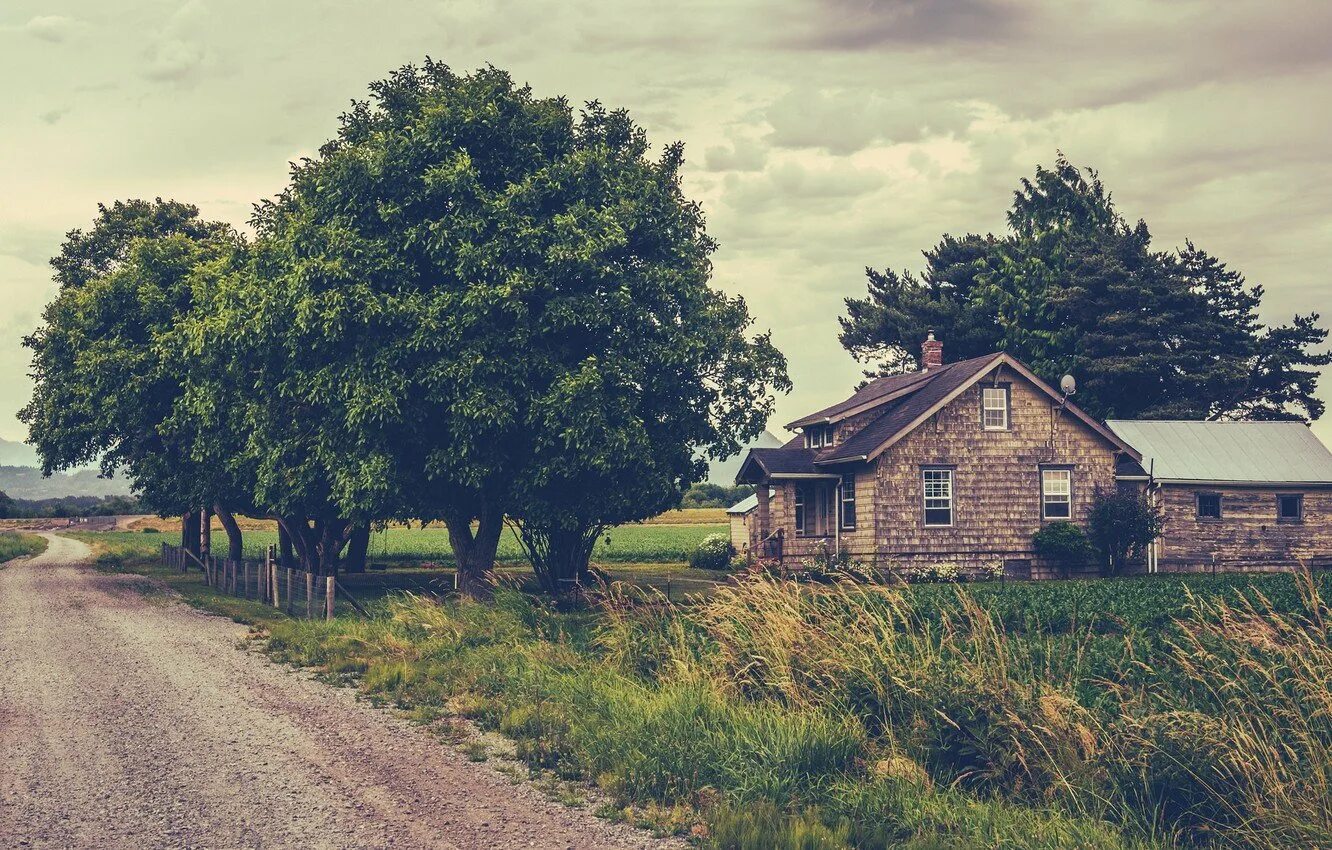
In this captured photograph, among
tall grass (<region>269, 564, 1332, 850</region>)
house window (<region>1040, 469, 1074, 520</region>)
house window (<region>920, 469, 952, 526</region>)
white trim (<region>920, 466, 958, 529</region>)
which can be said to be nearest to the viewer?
tall grass (<region>269, 564, 1332, 850</region>)

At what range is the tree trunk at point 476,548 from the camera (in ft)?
89.5

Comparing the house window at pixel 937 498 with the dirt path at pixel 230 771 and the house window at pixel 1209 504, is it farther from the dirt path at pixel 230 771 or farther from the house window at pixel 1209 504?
the dirt path at pixel 230 771

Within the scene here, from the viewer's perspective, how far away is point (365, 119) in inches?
1080

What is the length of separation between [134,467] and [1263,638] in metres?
39.2

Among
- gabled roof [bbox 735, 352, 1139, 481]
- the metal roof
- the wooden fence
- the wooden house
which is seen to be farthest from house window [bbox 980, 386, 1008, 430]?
the wooden fence

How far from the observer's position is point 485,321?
23.9m

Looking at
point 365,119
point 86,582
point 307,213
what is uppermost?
point 365,119

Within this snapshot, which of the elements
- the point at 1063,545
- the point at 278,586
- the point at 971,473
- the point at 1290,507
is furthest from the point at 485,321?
the point at 1290,507

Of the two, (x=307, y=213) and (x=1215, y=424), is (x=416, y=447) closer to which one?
(x=307, y=213)

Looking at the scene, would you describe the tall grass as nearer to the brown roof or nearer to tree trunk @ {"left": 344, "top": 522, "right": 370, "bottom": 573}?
the brown roof

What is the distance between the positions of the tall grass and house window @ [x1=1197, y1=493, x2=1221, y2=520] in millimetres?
30309

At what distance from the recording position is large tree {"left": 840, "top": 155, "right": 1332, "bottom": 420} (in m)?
56.5

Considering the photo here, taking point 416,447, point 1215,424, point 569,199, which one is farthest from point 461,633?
point 1215,424

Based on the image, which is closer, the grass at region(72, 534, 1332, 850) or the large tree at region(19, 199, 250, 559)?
the grass at region(72, 534, 1332, 850)
